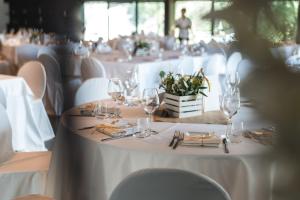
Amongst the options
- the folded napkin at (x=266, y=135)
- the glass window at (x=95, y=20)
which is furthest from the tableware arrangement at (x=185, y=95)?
the glass window at (x=95, y=20)

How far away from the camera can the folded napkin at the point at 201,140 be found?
1.80 m

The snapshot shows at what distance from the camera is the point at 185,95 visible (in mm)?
2236

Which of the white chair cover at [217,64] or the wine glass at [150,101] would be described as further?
the wine glass at [150,101]

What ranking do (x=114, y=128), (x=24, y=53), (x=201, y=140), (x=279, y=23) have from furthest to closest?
(x=24, y=53), (x=114, y=128), (x=201, y=140), (x=279, y=23)

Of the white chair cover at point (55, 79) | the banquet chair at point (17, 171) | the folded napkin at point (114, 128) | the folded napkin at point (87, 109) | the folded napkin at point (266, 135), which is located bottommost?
the banquet chair at point (17, 171)

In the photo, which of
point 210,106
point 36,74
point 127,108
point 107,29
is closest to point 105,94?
point 127,108

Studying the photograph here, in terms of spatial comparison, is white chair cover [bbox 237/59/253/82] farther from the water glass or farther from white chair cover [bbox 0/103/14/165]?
white chair cover [bbox 0/103/14/165]

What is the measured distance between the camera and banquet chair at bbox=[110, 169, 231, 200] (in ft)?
4.41

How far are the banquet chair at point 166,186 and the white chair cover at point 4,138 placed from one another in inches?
50.4

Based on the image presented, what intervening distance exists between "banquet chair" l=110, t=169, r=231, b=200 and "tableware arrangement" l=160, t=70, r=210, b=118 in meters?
0.90

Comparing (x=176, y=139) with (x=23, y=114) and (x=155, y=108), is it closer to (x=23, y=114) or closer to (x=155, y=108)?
(x=155, y=108)

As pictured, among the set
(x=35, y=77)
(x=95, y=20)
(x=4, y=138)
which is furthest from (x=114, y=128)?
(x=35, y=77)

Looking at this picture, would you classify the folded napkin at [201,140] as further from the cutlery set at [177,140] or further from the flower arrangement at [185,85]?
the flower arrangement at [185,85]

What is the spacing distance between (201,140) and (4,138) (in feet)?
4.12
